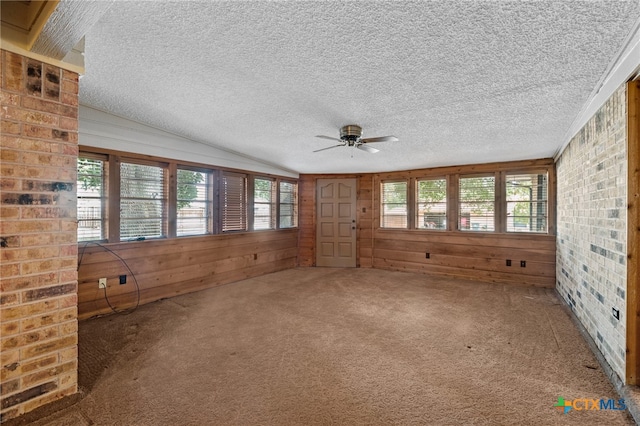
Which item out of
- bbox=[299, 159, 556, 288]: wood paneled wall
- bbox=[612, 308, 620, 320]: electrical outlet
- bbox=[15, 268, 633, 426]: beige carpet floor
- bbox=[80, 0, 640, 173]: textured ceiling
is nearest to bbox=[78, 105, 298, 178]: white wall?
bbox=[80, 0, 640, 173]: textured ceiling

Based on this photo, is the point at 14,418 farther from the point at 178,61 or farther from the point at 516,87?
the point at 516,87

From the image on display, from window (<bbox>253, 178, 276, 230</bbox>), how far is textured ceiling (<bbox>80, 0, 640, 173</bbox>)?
1.99 metres

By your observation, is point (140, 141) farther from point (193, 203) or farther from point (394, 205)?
point (394, 205)

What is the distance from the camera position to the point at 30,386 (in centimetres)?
159

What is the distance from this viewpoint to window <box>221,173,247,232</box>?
4.78 m

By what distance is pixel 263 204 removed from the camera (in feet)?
18.4

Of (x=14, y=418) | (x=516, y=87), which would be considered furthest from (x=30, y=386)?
Result: (x=516, y=87)

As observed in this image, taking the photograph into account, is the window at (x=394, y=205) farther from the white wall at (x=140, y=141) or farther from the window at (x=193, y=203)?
the window at (x=193, y=203)

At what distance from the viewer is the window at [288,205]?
6.09 meters

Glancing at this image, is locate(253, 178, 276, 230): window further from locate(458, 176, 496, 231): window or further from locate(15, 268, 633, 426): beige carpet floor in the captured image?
locate(458, 176, 496, 231): window

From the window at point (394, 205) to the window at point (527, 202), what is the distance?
6.08ft

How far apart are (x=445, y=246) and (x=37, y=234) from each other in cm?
559

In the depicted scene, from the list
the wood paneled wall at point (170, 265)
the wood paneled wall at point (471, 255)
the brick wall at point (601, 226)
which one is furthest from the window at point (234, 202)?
the brick wall at point (601, 226)

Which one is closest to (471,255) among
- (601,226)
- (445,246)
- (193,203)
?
(445,246)
